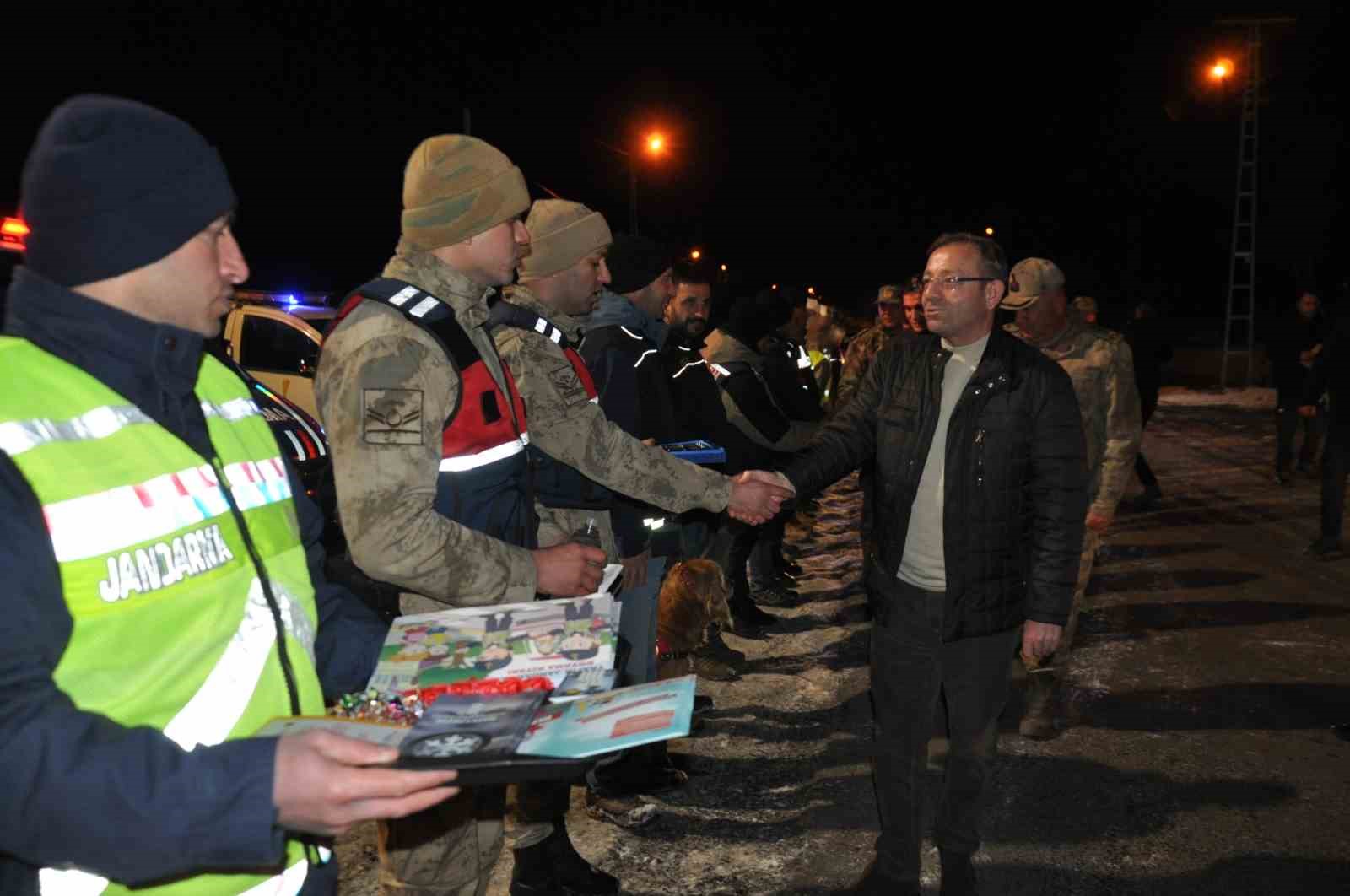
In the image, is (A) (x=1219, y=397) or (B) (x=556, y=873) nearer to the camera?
(B) (x=556, y=873)

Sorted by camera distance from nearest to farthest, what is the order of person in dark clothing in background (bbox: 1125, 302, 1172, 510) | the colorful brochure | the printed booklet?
the colorful brochure
the printed booklet
person in dark clothing in background (bbox: 1125, 302, 1172, 510)

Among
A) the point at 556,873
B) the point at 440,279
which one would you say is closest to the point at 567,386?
the point at 440,279

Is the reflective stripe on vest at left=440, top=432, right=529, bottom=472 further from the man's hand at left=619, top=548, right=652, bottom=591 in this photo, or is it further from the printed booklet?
the man's hand at left=619, top=548, right=652, bottom=591

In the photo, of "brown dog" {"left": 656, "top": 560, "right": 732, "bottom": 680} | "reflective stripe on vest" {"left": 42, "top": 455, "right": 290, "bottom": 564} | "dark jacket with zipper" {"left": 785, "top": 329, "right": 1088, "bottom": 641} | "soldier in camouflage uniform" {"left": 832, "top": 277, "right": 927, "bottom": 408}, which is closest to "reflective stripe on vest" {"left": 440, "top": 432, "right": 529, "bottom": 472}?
"reflective stripe on vest" {"left": 42, "top": 455, "right": 290, "bottom": 564}

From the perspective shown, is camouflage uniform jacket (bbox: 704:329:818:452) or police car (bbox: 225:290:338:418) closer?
camouflage uniform jacket (bbox: 704:329:818:452)

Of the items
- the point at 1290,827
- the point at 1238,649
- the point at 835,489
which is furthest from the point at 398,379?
the point at 835,489

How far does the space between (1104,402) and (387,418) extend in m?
4.47

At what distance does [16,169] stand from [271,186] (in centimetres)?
1033

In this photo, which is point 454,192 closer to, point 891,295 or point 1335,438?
point 891,295

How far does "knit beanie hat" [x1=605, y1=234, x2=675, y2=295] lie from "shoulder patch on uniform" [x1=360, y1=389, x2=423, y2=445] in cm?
318

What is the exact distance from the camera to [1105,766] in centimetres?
511

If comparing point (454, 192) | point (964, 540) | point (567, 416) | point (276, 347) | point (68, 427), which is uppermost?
point (454, 192)

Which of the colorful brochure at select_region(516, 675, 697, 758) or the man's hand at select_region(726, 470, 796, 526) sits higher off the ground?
the colorful brochure at select_region(516, 675, 697, 758)

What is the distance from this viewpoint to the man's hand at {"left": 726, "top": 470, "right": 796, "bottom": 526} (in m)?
4.04
